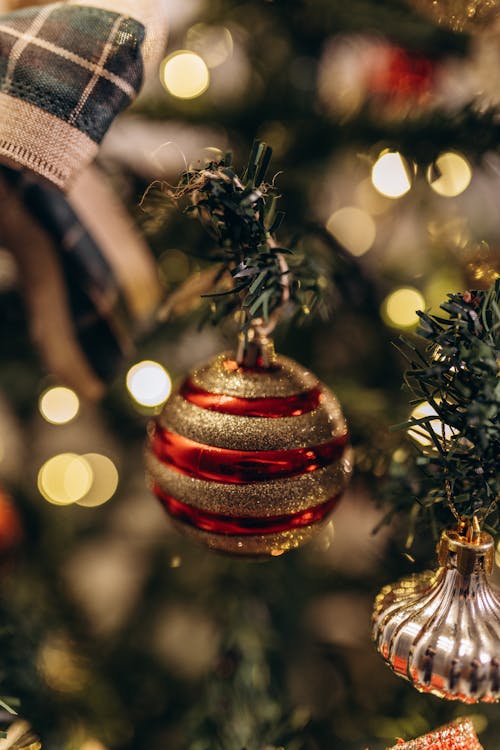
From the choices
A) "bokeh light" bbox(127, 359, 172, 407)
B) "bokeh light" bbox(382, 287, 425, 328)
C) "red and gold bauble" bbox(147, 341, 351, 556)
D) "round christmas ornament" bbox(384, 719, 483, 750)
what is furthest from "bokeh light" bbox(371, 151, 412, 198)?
"round christmas ornament" bbox(384, 719, 483, 750)

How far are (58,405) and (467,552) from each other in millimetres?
577

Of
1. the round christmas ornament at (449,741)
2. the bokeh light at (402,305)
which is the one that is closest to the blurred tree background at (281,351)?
the bokeh light at (402,305)

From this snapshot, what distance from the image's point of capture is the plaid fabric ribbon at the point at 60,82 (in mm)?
292

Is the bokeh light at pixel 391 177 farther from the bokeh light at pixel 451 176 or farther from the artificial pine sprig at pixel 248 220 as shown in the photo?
the artificial pine sprig at pixel 248 220

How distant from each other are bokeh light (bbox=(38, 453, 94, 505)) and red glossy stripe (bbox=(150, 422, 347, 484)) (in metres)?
0.48

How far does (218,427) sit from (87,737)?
337 millimetres

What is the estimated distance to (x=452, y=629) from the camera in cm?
29

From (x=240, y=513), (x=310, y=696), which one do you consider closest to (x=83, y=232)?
(x=240, y=513)

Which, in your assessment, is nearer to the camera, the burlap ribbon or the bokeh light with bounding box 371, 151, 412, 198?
the burlap ribbon

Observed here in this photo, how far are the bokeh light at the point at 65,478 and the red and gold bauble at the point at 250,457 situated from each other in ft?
1.56

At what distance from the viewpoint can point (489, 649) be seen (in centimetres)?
29

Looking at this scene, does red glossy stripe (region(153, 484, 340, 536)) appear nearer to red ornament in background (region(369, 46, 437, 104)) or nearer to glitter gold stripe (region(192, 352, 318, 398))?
glitter gold stripe (region(192, 352, 318, 398))

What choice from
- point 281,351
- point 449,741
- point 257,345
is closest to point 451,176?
point 281,351

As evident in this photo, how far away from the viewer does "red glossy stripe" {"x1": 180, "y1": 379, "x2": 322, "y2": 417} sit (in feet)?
1.06
